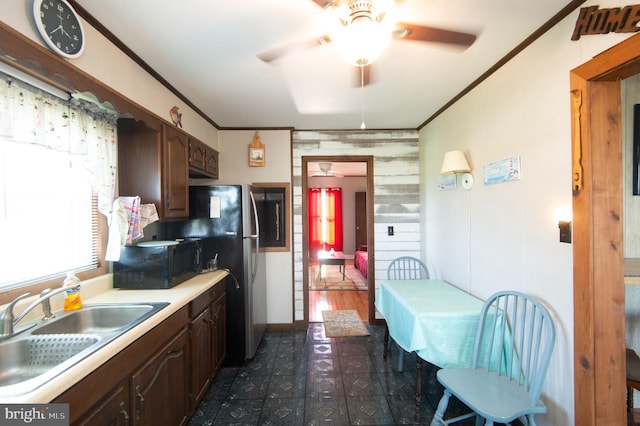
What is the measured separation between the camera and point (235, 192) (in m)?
2.59

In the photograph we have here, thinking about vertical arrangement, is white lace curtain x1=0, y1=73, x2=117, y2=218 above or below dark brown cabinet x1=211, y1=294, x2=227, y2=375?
above

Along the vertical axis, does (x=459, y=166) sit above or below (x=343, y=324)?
above

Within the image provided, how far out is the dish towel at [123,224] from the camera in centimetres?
175

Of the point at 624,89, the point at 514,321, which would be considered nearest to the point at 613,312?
the point at 514,321

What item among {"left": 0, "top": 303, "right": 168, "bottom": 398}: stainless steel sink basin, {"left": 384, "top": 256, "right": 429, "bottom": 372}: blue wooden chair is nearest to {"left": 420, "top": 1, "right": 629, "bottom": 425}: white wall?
{"left": 384, "top": 256, "right": 429, "bottom": 372}: blue wooden chair

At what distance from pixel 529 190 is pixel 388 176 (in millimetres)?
1872

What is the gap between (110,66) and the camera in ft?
5.33

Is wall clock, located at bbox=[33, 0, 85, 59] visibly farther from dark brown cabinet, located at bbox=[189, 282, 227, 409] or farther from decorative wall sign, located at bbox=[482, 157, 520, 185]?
decorative wall sign, located at bbox=[482, 157, 520, 185]

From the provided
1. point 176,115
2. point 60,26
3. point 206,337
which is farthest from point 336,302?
point 60,26

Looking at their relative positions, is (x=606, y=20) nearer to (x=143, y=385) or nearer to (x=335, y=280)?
(x=143, y=385)

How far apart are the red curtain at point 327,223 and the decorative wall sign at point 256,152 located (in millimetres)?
4426

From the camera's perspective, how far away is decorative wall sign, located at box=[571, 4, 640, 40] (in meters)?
1.14

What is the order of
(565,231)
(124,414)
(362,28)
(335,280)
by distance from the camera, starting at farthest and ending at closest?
(335,280)
(565,231)
(124,414)
(362,28)

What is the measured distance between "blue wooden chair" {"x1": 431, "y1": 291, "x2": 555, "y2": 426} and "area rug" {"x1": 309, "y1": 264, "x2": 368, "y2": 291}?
333cm
